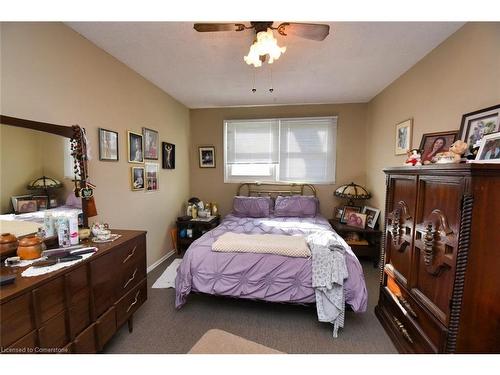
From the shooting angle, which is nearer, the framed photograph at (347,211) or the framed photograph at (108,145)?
the framed photograph at (108,145)

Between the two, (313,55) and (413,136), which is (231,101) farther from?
(413,136)

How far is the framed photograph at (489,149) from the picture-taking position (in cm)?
115

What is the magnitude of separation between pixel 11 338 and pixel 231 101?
3456 millimetres

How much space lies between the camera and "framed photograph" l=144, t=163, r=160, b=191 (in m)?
2.80

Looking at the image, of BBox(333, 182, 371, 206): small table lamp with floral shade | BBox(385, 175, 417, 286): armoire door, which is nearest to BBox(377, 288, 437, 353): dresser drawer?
BBox(385, 175, 417, 286): armoire door

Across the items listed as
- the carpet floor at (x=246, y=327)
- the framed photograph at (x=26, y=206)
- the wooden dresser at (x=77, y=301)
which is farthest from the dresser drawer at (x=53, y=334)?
the framed photograph at (x=26, y=206)

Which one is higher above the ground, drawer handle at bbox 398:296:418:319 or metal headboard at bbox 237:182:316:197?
metal headboard at bbox 237:182:316:197

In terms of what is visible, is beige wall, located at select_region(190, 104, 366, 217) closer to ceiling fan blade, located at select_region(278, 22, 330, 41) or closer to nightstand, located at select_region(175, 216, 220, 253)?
nightstand, located at select_region(175, 216, 220, 253)

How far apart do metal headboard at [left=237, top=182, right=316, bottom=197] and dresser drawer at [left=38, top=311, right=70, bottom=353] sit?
302 centimetres

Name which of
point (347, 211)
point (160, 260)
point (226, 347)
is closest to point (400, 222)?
point (226, 347)

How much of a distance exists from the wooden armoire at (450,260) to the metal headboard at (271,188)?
2265 mm

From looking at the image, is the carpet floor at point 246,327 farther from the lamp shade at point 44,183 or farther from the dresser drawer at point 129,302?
the lamp shade at point 44,183
